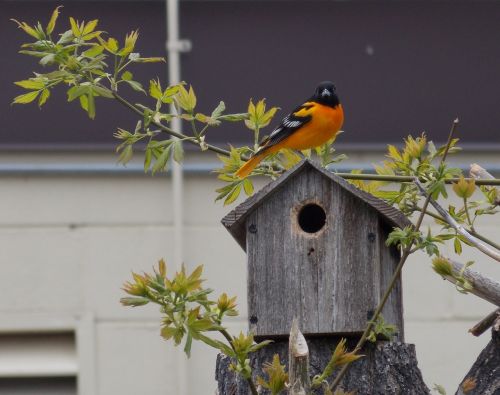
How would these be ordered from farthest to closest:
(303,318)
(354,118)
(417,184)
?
(354,118) → (303,318) → (417,184)

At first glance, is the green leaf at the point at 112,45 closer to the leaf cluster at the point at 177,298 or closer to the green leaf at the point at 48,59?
the green leaf at the point at 48,59

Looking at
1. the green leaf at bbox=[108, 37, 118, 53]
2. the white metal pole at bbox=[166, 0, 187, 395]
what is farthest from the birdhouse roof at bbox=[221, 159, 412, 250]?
the white metal pole at bbox=[166, 0, 187, 395]

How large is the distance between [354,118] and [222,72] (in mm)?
636

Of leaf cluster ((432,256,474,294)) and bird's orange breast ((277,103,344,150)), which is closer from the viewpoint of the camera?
leaf cluster ((432,256,474,294))

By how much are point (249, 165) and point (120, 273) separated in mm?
3137

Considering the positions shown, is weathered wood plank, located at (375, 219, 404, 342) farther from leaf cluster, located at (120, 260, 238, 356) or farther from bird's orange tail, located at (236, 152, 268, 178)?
leaf cluster, located at (120, 260, 238, 356)

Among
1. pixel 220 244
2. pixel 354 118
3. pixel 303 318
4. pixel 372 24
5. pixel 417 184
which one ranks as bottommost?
pixel 303 318

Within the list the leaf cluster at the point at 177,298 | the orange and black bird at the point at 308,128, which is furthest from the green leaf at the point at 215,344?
the orange and black bird at the point at 308,128

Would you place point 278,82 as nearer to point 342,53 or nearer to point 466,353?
point 342,53

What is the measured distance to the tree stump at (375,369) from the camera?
3.49m

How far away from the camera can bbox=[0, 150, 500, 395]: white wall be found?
6691 mm

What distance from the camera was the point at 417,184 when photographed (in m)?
3.28

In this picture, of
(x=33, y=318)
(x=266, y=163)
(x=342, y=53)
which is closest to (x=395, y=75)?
(x=342, y=53)

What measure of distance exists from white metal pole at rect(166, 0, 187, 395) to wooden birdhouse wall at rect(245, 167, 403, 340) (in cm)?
291
